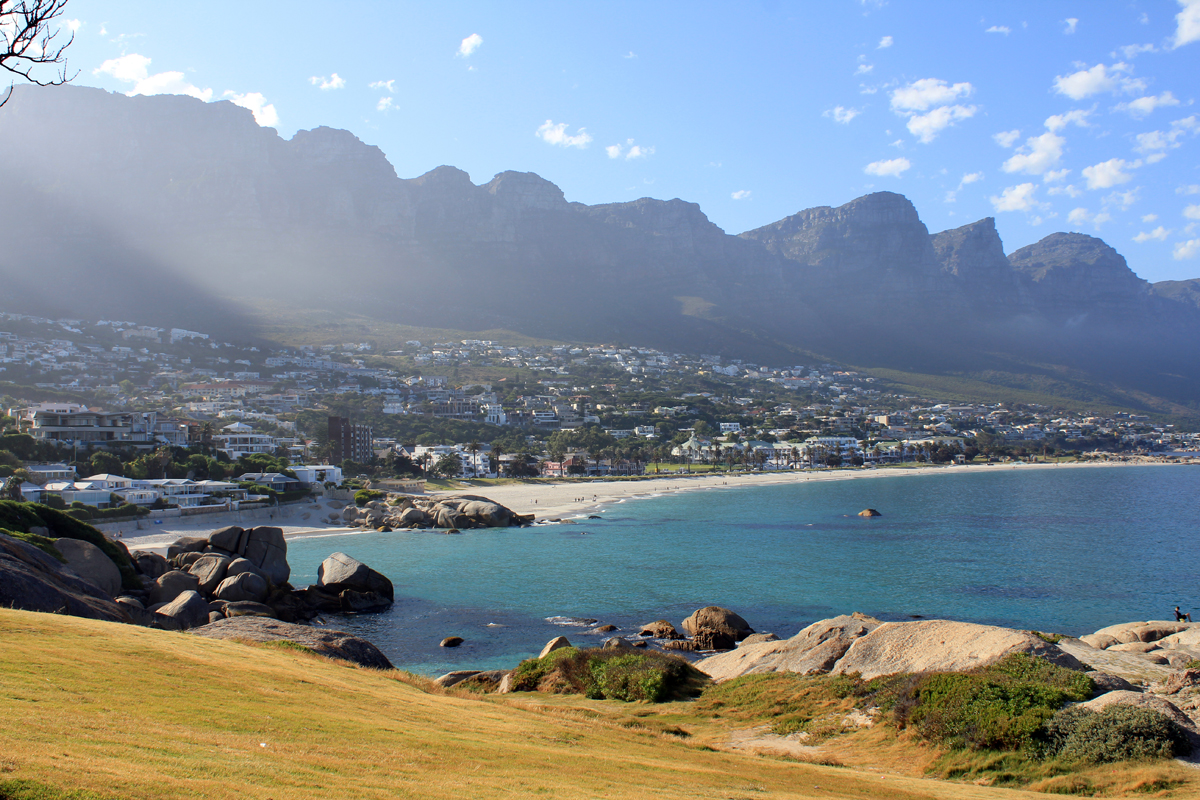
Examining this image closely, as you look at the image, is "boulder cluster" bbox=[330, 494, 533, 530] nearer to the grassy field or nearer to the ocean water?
the ocean water

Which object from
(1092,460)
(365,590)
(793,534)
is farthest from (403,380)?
(1092,460)

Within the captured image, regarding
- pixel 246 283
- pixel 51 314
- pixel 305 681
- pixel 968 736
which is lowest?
pixel 968 736

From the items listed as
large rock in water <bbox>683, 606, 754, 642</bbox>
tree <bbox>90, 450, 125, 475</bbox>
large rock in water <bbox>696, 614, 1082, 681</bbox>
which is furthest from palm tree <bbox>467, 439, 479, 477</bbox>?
large rock in water <bbox>696, 614, 1082, 681</bbox>

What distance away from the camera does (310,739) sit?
30.7 ft

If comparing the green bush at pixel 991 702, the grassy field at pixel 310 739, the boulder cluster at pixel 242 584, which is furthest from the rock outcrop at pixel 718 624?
the boulder cluster at pixel 242 584

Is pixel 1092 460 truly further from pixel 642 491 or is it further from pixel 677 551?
pixel 677 551

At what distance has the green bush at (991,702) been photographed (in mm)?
12539

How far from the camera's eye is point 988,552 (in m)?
46.9

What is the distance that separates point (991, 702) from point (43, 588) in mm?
A: 22742

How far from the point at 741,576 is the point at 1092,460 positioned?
135352 mm

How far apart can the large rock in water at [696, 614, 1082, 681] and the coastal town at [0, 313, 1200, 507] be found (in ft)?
169

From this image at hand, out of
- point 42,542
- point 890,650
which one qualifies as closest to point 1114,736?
point 890,650

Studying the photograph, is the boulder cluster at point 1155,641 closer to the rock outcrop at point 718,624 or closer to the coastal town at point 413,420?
→ the rock outcrop at point 718,624

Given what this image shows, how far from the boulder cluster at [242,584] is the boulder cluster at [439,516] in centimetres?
2523
